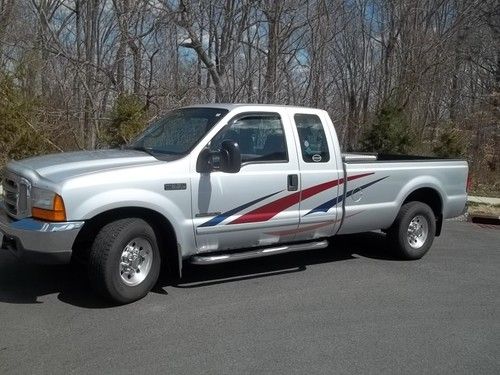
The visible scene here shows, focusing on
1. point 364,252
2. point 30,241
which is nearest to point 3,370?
point 30,241

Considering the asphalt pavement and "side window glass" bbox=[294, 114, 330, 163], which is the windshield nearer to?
"side window glass" bbox=[294, 114, 330, 163]

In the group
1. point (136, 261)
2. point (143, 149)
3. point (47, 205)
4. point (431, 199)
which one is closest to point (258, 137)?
point (143, 149)

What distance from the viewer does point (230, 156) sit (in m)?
5.65

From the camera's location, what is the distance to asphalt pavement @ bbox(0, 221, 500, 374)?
4297 millimetres

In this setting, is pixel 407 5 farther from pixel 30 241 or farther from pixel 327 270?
pixel 30 241

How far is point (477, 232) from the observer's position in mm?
10359

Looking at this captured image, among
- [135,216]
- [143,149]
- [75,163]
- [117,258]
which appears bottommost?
[117,258]

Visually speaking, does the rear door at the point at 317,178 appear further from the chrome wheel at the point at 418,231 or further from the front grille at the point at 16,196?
the front grille at the point at 16,196

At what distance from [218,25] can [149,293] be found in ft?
40.4

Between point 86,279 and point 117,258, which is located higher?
point 117,258

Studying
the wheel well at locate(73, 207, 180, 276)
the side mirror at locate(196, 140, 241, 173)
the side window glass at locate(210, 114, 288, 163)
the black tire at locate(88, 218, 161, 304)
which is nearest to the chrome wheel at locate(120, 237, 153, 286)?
the black tire at locate(88, 218, 161, 304)

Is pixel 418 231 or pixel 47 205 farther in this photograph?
pixel 418 231

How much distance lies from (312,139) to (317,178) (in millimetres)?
474

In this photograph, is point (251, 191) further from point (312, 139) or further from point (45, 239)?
point (45, 239)
